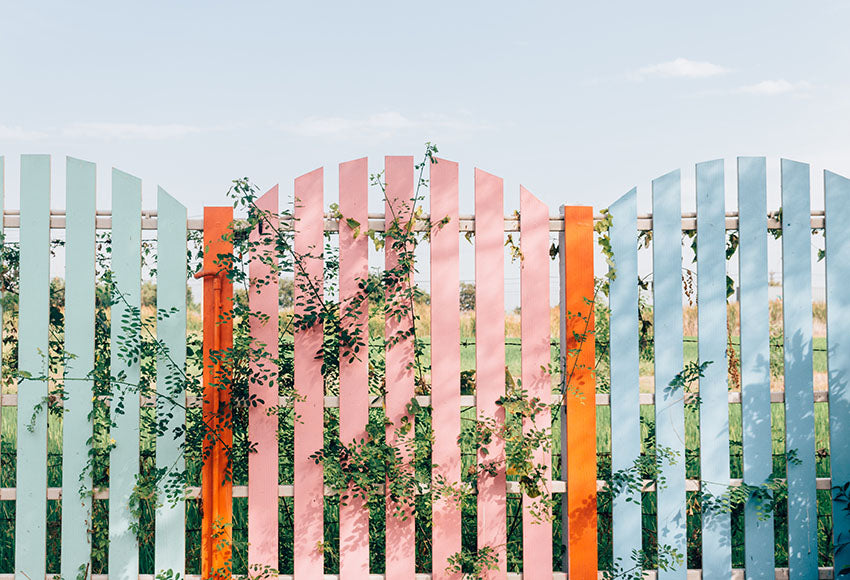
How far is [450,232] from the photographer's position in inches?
142

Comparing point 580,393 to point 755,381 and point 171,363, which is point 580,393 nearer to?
point 755,381

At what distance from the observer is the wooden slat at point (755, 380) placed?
3.77 metres

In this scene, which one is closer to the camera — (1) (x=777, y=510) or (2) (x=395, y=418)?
(2) (x=395, y=418)

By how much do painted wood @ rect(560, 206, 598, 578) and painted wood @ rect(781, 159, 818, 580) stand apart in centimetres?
110

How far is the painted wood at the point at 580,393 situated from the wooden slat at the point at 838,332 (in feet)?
4.47

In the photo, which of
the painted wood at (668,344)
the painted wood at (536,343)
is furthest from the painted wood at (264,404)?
the painted wood at (668,344)

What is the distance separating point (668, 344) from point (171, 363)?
2614mm

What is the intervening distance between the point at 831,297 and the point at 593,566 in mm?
1973

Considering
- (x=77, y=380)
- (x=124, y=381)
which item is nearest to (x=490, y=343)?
(x=124, y=381)

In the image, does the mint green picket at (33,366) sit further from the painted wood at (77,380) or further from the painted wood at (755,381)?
the painted wood at (755,381)

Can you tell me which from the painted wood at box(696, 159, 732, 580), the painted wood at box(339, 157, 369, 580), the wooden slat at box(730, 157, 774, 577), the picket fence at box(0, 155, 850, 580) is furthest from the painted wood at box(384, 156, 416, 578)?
the wooden slat at box(730, 157, 774, 577)

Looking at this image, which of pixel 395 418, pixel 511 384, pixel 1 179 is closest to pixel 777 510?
pixel 511 384

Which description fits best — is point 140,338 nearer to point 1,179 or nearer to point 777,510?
point 1,179

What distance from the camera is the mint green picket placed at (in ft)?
12.1
